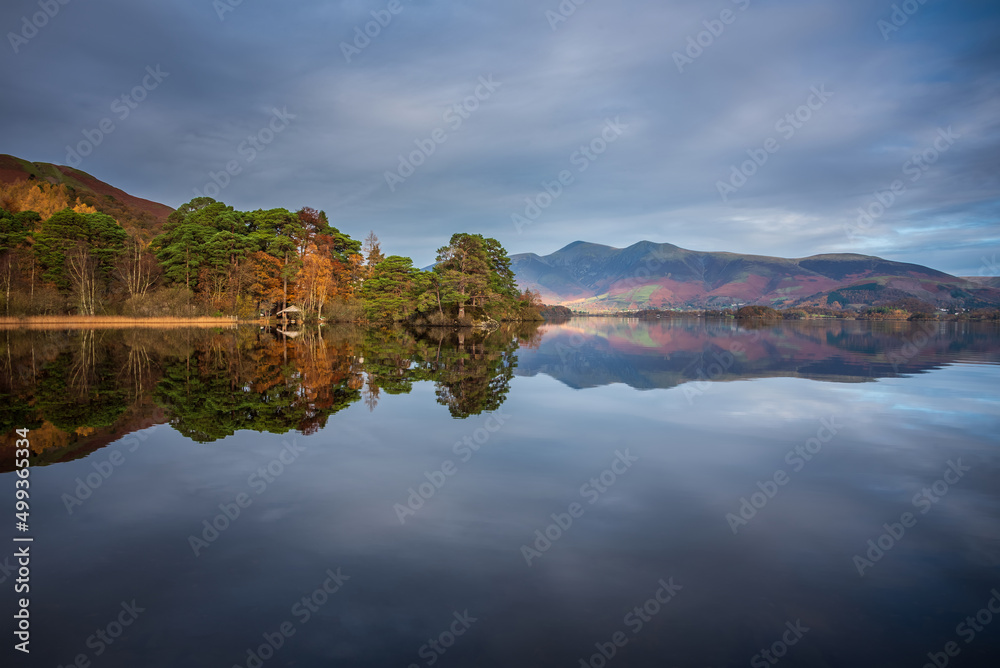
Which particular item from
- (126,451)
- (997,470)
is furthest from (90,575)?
(997,470)

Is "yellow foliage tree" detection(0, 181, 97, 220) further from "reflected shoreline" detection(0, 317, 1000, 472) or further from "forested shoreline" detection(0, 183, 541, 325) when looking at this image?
"reflected shoreline" detection(0, 317, 1000, 472)

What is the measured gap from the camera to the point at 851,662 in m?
2.90

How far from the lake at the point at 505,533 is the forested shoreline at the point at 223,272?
38554 mm

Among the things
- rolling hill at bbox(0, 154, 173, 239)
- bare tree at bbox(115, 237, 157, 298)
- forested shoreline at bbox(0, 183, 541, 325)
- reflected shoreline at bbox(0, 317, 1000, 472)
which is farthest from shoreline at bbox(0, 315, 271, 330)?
reflected shoreline at bbox(0, 317, 1000, 472)

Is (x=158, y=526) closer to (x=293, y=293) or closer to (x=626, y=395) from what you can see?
(x=626, y=395)

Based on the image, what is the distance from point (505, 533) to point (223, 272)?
57036 mm

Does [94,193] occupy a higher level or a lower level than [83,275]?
higher

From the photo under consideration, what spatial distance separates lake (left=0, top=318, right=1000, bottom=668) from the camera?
121 inches

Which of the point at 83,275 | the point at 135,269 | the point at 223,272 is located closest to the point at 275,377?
the point at 83,275

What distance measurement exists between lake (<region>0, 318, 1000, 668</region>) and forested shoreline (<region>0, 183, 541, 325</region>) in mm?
38554

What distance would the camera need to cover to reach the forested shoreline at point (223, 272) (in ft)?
154

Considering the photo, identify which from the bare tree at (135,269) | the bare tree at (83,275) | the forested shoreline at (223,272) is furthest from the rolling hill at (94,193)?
the bare tree at (83,275)

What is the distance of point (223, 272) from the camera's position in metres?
53.3

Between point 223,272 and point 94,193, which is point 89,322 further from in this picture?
point 94,193
